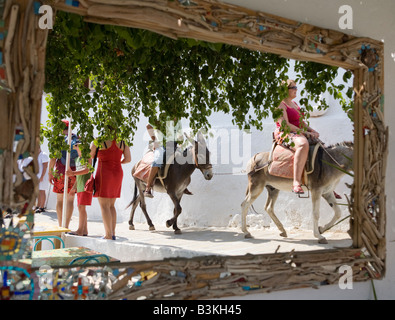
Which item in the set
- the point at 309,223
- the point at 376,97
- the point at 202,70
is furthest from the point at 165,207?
the point at 376,97

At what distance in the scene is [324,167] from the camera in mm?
5520

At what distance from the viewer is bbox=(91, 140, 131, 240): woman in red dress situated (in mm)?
5172

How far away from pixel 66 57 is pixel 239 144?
4.08 m

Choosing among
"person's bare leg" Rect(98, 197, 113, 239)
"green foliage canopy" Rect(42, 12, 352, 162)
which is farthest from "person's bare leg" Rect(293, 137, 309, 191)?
"person's bare leg" Rect(98, 197, 113, 239)

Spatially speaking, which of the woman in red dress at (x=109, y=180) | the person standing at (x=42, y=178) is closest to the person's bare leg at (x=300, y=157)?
the woman in red dress at (x=109, y=180)

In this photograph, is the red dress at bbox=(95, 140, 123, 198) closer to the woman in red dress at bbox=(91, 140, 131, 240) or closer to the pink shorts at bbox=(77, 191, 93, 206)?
the woman in red dress at bbox=(91, 140, 131, 240)

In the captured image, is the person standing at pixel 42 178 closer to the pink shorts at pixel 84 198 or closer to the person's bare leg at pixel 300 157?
the pink shorts at pixel 84 198

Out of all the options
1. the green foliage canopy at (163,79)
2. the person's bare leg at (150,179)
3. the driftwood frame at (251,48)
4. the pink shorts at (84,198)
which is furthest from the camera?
the person's bare leg at (150,179)

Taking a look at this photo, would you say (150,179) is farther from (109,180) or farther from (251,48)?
(251,48)

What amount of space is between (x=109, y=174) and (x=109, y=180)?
91 millimetres

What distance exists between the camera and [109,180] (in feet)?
17.0

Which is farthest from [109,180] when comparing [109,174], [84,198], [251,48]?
[251,48]

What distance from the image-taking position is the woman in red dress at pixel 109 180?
517cm

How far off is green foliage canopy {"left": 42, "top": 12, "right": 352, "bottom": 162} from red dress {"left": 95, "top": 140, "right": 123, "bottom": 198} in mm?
1201
